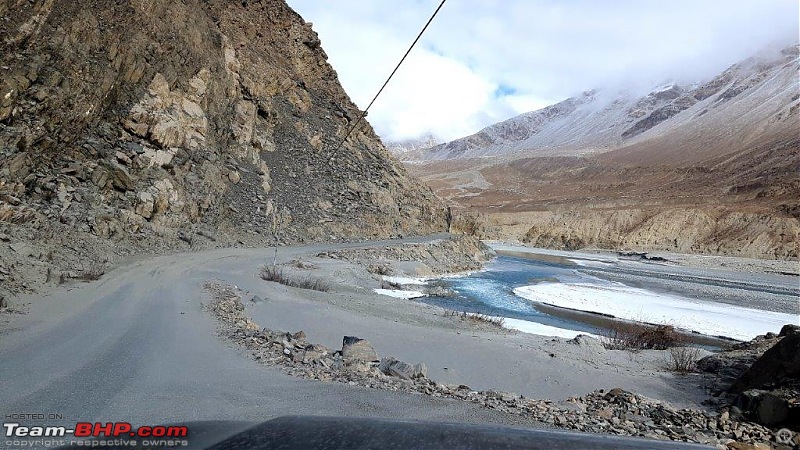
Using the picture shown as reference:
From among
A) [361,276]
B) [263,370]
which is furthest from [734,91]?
[263,370]

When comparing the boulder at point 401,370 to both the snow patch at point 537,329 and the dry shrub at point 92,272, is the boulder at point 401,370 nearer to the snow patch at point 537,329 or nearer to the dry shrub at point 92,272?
the snow patch at point 537,329

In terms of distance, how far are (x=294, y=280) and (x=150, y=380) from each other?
13.2 metres

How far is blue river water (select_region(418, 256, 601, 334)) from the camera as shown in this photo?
717 inches

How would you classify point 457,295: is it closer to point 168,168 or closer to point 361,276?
point 361,276

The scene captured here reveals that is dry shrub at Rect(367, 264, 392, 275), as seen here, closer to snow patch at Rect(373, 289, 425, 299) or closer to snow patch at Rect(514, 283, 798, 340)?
snow patch at Rect(373, 289, 425, 299)

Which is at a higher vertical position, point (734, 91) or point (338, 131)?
point (734, 91)

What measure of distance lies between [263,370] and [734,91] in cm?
20233

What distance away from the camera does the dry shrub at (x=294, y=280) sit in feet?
56.1

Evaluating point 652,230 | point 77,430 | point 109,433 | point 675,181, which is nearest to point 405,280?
point 77,430

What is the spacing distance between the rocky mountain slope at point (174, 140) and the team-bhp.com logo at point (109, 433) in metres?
7.69

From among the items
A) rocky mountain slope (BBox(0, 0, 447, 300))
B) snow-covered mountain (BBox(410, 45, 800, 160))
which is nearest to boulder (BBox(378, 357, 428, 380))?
rocky mountain slope (BBox(0, 0, 447, 300))

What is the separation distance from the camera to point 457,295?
73.5 feet

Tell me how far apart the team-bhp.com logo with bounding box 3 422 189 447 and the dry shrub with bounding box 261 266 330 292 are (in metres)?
12.8

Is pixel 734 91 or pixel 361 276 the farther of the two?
pixel 734 91
